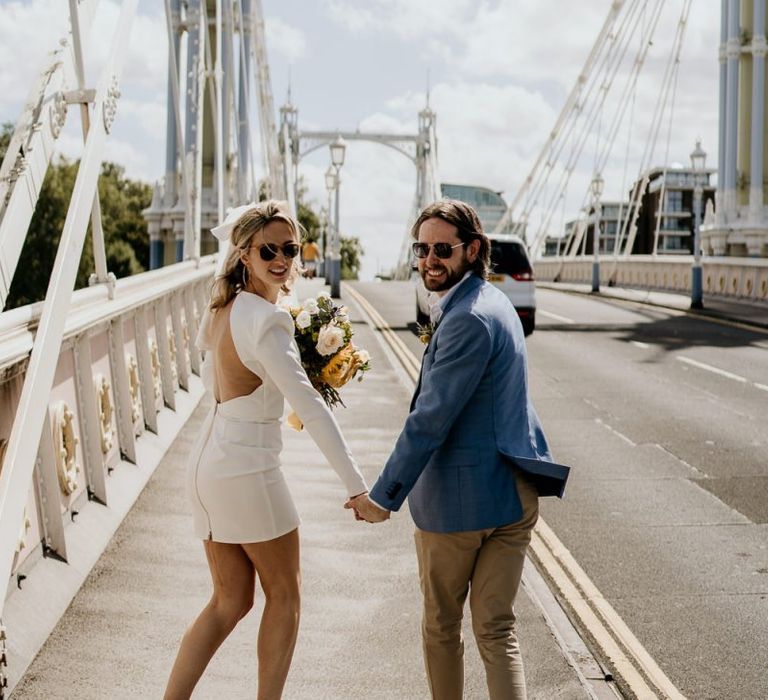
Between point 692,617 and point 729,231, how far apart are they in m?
30.8

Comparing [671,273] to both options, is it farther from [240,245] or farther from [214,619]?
[214,619]

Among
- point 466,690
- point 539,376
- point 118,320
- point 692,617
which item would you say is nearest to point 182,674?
point 466,690

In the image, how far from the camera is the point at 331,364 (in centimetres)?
440

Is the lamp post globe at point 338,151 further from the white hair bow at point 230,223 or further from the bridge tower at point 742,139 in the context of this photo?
the white hair bow at point 230,223

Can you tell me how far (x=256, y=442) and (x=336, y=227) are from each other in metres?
32.6

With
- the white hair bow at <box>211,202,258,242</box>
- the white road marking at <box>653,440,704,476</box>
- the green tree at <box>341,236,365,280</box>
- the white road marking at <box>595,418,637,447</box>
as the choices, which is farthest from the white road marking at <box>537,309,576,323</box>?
the green tree at <box>341,236,365,280</box>

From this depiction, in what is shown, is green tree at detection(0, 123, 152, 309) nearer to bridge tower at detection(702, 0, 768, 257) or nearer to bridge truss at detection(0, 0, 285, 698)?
bridge tower at detection(702, 0, 768, 257)

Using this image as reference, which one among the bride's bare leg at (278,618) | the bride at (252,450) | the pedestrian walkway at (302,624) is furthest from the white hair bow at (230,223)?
the pedestrian walkway at (302,624)

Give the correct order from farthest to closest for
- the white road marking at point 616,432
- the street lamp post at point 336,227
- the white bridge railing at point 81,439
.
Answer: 1. the street lamp post at point 336,227
2. the white road marking at point 616,432
3. the white bridge railing at point 81,439

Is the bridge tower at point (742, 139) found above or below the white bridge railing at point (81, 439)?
above

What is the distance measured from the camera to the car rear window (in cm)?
2114

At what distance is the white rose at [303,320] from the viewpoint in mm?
4395

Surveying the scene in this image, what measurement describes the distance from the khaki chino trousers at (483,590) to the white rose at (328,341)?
33.9 inches

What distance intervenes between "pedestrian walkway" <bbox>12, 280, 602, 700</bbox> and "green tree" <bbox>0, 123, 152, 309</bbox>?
1827 inches
